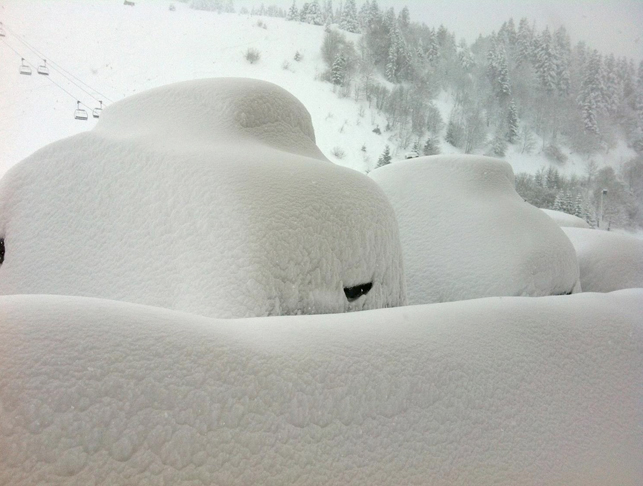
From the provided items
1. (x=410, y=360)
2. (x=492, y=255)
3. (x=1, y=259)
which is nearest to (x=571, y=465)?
(x=410, y=360)

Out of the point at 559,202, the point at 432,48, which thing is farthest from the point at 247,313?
the point at 559,202

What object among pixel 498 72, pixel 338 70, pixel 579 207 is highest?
pixel 498 72

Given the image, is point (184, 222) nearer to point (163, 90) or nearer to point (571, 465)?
point (163, 90)

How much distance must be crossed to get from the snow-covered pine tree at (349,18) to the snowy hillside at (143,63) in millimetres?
48

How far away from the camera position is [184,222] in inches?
44.0

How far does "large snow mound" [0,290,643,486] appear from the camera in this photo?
442mm

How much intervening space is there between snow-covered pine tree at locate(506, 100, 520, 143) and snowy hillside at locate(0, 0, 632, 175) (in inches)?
4.0

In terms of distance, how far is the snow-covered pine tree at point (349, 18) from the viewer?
266 centimetres

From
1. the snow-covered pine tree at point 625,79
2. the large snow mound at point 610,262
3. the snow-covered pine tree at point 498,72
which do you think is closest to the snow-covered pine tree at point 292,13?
the snow-covered pine tree at point 498,72

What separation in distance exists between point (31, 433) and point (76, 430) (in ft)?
0.11

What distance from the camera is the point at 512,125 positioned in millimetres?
2971

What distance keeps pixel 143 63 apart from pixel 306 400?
188 centimetres

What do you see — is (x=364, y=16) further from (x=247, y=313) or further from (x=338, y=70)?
(x=247, y=313)

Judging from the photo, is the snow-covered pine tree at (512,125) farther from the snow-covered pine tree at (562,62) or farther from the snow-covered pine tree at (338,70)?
the snow-covered pine tree at (338,70)
